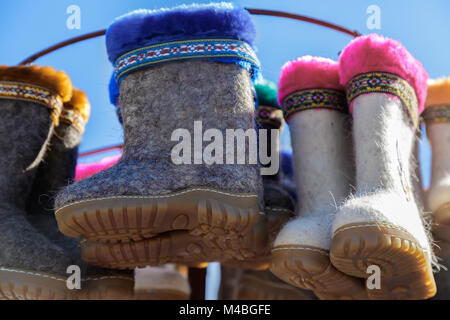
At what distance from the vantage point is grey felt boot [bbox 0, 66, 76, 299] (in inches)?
40.5

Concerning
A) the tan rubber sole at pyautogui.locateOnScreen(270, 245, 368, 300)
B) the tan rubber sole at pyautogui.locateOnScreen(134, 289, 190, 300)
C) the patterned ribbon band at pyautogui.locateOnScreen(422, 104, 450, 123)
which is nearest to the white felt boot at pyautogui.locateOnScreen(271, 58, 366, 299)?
the tan rubber sole at pyautogui.locateOnScreen(270, 245, 368, 300)

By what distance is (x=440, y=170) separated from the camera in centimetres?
122

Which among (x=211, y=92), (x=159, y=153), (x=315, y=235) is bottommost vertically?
(x=315, y=235)

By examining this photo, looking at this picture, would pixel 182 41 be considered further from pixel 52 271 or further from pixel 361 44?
pixel 52 271

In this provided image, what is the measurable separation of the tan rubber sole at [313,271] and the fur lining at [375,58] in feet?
1.10

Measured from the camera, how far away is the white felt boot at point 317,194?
0.98m

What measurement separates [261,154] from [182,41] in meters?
0.27

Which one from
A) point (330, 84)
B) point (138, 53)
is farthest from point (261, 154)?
point (138, 53)

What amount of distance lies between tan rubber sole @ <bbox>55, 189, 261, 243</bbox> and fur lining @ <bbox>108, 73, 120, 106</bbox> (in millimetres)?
334

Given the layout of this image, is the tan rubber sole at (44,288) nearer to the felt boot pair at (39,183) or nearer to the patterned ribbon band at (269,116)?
the felt boot pair at (39,183)

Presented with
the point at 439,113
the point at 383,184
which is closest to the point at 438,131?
the point at 439,113

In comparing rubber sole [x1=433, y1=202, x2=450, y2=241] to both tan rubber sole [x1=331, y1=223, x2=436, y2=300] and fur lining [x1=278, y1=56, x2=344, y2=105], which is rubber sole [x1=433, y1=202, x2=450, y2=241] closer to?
tan rubber sole [x1=331, y1=223, x2=436, y2=300]

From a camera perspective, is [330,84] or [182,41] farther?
[330,84]
